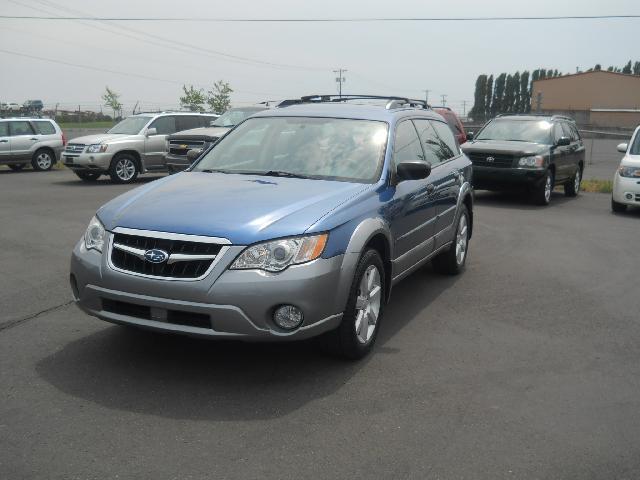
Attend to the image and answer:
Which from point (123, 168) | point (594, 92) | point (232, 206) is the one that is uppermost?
point (232, 206)

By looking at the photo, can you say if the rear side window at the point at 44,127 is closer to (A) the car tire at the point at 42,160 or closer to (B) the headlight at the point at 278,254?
(A) the car tire at the point at 42,160

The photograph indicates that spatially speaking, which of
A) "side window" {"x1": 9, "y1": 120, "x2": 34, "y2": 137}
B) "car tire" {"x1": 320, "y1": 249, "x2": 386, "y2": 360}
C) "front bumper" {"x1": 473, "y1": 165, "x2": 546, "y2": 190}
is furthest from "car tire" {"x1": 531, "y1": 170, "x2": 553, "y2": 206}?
"side window" {"x1": 9, "y1": 120, "x2": 34, "y2": 137}

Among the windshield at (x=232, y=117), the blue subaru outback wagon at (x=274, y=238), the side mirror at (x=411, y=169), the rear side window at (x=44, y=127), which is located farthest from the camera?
the rear side window at (x=44, y=127)

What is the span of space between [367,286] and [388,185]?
0.93 metres

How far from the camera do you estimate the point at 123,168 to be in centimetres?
1816

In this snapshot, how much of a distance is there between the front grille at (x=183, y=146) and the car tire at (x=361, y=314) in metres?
12.2

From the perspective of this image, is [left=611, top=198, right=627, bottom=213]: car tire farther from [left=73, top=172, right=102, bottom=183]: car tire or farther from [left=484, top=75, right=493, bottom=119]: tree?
[left=484, top=75, right=493, bottom=119]: tree

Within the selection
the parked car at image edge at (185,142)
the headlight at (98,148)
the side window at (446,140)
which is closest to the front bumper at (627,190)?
the side window at (446,140)

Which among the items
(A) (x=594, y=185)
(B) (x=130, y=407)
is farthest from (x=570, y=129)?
(B) (x=130, y=407)

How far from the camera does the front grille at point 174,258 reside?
169 inches

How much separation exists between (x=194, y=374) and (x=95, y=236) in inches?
44.5

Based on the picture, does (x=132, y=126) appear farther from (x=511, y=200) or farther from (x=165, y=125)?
(x=511, y=200)

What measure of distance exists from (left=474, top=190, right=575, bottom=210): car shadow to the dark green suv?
308 millimetres

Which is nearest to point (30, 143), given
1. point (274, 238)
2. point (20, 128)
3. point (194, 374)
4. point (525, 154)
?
point (20, 128)
